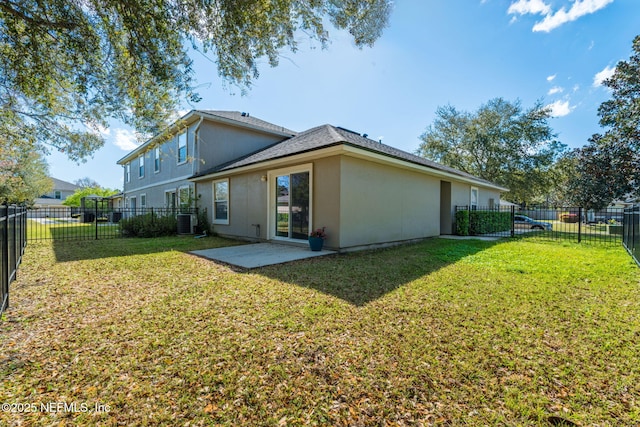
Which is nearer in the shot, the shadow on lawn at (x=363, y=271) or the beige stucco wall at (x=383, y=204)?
the shadow on lawn at (x=363, y=271)

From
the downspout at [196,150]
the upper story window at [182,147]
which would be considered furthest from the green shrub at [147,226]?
the upper story window at [182,147]

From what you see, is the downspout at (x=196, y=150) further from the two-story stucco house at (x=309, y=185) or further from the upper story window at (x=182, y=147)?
the upper story window at (x=182, y=147)

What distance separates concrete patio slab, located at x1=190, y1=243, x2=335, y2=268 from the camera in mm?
6585

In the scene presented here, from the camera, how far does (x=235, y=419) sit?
1.83 metres

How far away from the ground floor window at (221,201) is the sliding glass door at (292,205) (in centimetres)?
333

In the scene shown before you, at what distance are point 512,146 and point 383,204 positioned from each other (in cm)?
2105

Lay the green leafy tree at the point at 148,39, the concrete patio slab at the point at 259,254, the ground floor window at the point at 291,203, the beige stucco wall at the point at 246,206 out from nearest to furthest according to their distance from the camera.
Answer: the green leafy tree at the point at 148,39 < the concrete patio slab at the point at 259,254 < the ground floor window at the point at 291,203 < the beige stucco wall at the point at 246,206

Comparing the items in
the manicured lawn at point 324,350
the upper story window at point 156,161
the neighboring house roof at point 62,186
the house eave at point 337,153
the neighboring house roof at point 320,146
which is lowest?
the manicured lawn at point 324,350

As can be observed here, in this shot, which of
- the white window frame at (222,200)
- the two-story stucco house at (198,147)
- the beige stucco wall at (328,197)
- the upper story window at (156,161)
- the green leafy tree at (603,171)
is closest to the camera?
the beige stucco wall at (328,197)

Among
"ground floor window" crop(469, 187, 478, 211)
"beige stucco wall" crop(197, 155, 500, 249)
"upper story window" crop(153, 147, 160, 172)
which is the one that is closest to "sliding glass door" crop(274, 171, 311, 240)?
"beige stucco wall" crop(197, 155, 500, 249)

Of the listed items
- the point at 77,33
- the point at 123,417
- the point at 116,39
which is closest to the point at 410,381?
the point at 123,417

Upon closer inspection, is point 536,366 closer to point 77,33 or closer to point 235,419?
point 235,419

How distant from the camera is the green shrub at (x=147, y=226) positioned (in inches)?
478

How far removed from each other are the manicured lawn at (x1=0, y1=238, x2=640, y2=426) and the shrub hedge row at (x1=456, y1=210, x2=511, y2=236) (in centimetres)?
753
